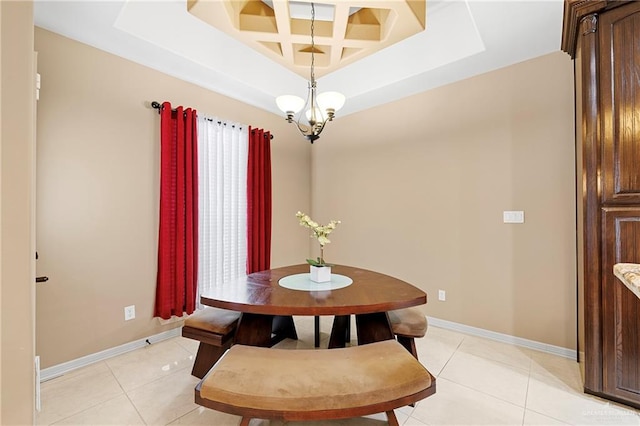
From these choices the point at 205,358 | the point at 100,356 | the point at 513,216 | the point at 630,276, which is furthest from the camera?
the point at 513,216

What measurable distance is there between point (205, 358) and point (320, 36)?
98.4 inches

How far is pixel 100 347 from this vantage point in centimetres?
229

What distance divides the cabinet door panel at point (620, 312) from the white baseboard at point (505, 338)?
63 cm

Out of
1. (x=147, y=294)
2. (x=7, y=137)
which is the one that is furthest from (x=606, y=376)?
(x=147, y=294)

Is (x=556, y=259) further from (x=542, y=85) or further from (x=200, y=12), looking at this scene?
(x=200, y=12)

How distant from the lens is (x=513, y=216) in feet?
8.47

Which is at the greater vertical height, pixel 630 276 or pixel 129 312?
pixel 630 276

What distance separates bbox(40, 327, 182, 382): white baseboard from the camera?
2037 mm

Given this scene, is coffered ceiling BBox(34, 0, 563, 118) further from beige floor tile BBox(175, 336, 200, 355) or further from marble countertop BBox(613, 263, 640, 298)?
beige floor tile BBox(175, 336, 200, 355)

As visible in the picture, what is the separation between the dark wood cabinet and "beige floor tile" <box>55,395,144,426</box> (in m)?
2.81

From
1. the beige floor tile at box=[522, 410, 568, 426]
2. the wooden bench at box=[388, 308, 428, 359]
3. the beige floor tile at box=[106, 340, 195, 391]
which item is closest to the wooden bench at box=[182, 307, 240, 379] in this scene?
the beige floor tile at box=[106, 340, 195, 391]

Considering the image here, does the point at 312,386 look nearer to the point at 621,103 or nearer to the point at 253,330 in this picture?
the point at 253,330

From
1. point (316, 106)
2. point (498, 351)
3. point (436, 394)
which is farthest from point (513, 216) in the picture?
point (316, 106)

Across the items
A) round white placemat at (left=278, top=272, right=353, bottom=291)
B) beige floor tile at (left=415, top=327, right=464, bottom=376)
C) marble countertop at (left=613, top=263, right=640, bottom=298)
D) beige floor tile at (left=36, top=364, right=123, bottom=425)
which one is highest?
marble countertop at (left=613, top=263, right=640, bottom=298)
